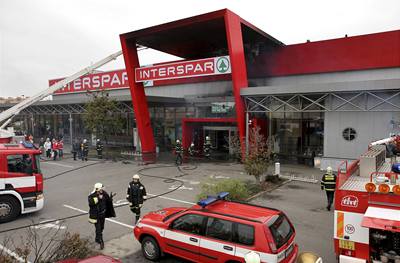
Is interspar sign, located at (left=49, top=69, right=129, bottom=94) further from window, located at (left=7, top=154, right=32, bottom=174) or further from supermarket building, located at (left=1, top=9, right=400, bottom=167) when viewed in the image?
window, located at (left=7, top=154, right=32, bottom=174)

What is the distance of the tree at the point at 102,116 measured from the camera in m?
24.0

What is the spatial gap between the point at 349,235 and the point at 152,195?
8.87 m

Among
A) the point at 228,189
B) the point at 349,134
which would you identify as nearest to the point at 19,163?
the point at 228,189

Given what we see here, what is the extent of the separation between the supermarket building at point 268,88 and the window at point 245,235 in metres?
13.0

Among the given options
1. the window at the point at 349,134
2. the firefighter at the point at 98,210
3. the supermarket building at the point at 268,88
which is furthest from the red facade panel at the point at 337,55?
the firefighter at the point at 98,210

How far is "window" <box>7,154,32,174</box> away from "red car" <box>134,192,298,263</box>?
5414mm

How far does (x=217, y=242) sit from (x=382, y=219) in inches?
119

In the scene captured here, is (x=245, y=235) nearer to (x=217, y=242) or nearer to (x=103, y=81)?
(x=217, y=242)

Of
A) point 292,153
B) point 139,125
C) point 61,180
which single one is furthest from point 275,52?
point 61,180

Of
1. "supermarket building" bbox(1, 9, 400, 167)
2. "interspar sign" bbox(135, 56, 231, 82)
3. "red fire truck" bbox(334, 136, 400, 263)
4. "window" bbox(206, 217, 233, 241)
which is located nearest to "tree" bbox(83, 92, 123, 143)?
"supermarket building" bbox(1, 9, 400, 167)

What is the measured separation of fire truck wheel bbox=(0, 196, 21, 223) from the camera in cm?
952

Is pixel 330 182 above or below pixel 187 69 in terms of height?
below

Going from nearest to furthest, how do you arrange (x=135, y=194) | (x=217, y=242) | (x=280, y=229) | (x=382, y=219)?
(x=382, y=219), (x=280, y=229), (x=217, y=242), (x=135, y=194)

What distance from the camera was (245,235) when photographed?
223 inches
